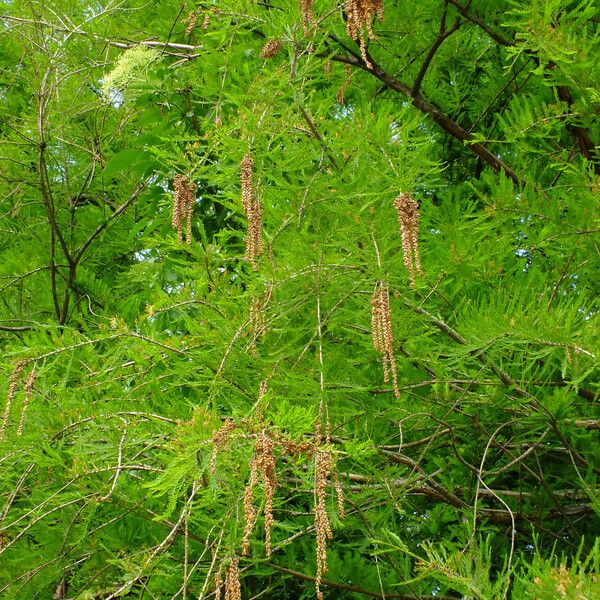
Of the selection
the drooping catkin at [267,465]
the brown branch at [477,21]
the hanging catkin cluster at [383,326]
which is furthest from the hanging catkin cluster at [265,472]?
the brown branch at [477,21]

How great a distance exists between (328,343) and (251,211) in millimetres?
683

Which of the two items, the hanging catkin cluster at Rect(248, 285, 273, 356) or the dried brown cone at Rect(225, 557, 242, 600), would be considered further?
the hanging catkin cluster at Rect(248, 285, 273, 356)

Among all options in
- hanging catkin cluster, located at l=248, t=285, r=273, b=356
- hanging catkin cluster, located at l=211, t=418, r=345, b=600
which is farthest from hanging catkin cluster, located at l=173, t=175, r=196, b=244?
hanging catkin cluster, located at l=211, t=418, r=345, b=600

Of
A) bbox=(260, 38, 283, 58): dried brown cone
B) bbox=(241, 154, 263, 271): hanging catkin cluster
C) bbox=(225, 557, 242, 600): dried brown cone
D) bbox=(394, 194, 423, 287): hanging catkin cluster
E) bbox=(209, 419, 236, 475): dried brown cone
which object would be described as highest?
bbox=(260, 38, 283, 58): dried brown cone

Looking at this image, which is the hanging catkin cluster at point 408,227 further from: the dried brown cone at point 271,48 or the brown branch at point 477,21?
the brown branch at point 477,21

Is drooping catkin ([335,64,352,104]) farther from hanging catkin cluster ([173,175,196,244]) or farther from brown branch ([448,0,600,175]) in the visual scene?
hanging catkin cluster ([173,175,196,244])

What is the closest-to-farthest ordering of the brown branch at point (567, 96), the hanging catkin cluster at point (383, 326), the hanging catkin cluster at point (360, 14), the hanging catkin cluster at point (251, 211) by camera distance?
the hanging catkin cluster at point (383, 326)
the hanging catkin cluster at point (251, 211)
the hanging catkin cluster at point (360, 14)
the brown branch at point (567, 96)

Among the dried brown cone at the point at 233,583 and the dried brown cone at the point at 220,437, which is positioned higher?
the dried brown cone at the point at 220,437

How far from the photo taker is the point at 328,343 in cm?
241

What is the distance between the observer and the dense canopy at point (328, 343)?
1.87m

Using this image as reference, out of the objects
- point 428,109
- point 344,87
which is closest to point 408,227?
point 344,87

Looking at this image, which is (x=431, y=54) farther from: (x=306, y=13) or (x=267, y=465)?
(x=267, y=465)

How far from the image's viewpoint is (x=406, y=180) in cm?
177

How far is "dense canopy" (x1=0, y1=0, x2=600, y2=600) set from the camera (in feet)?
6.12
